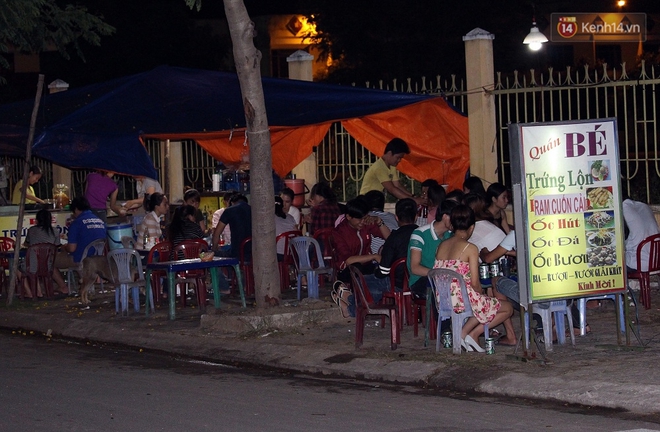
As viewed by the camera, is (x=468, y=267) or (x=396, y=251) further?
(x=396, y=251)

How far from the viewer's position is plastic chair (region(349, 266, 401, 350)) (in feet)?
31.7

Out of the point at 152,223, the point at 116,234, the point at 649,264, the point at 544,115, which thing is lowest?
the point at 649,264

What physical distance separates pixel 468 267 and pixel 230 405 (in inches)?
99.4

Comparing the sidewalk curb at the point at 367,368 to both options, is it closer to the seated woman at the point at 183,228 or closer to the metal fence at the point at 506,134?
the seated woman at the point at 183,228

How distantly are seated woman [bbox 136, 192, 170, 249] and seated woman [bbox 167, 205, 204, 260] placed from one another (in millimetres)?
579

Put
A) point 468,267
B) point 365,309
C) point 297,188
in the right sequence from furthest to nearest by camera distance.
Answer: point 297,188 → point 365,309 → point 468,267

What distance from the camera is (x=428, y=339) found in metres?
9.84

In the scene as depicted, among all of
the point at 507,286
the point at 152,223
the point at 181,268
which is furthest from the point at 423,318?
the point at 152,223

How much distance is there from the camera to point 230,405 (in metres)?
7.76

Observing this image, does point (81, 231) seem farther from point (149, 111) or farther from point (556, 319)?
point (556, 319)

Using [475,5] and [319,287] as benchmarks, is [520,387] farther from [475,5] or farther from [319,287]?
[475,5]

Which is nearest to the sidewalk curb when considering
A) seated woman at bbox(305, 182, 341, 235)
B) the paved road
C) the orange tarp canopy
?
the paved road

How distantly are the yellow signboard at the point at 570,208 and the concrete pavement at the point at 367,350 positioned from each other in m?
0.67

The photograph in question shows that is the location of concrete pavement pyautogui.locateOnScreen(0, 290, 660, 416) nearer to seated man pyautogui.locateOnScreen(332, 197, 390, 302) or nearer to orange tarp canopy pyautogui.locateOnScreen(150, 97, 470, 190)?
seated man pyautogui.locateOnScreen(332, 197, 390, 302)
